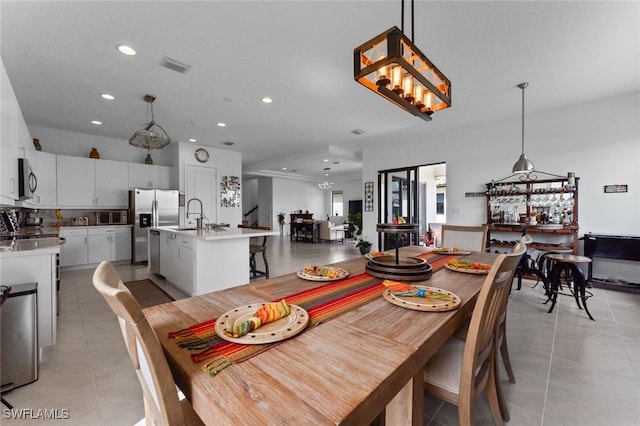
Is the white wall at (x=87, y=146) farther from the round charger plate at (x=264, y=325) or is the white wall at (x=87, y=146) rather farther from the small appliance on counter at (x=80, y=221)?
the round charger plate at (x=264, y=325)

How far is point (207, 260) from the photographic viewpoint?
3258 mm

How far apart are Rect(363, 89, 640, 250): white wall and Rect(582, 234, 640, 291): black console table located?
0.39m

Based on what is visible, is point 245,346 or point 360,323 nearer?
point 245,346

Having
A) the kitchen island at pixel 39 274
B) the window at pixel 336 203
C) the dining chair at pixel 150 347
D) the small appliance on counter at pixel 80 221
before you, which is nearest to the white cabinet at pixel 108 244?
the small appliance on counter at pixel 80 221

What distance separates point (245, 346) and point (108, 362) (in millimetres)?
2002

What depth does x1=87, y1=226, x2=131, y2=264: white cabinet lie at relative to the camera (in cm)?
524

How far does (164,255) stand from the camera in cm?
411

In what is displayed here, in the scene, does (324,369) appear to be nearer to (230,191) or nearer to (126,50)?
(126,50)

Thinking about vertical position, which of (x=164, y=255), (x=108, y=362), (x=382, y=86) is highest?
(x=382, y=86)

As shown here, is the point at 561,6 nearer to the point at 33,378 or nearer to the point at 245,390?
the point at 245,390

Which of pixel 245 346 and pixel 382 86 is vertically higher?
pixel 382 86

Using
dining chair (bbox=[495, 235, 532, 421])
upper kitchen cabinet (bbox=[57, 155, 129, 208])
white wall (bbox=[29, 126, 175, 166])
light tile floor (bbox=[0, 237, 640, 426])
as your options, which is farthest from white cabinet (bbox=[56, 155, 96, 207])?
dining chair (bbox=[495, 235, 532, 421])

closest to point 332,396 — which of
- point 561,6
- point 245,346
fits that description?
point 245,346

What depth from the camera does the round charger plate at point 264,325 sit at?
0.82 m
